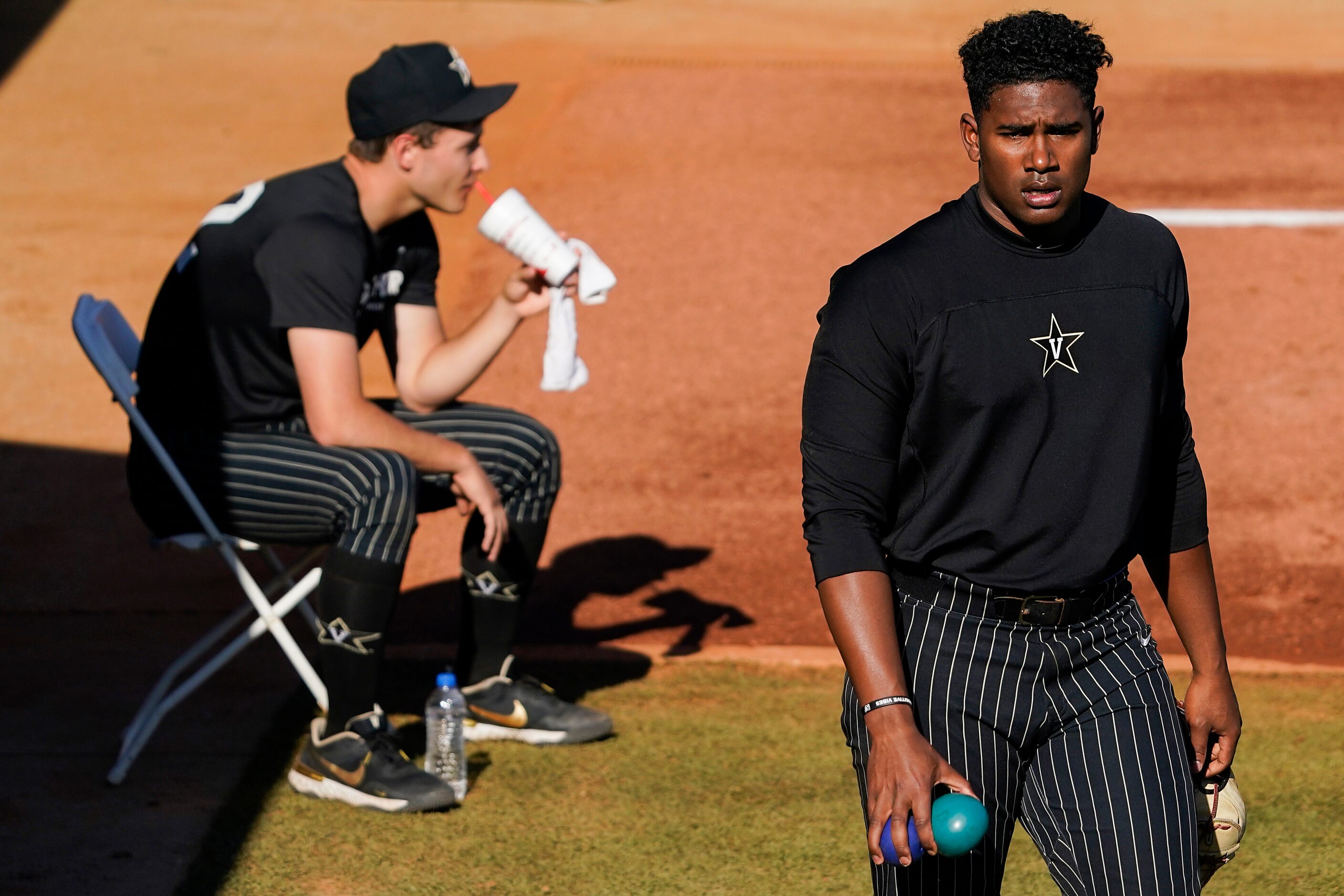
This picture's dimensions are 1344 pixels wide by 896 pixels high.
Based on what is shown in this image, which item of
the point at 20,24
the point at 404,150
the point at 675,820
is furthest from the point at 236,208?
the point at 20,24

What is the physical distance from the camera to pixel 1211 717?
283 cm

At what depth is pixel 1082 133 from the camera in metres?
2.59

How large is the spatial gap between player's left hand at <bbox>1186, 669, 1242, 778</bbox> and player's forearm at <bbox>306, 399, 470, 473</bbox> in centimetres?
230

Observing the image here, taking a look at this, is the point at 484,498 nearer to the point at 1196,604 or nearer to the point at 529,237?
the point at 529,237

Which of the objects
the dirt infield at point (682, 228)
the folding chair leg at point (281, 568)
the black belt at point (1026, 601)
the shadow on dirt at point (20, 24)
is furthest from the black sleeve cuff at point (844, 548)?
the shadow on dirt at point (20, 24)

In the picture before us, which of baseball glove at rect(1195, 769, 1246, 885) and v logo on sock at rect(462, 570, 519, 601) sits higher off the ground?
baseball glove at rect(1195, 769, 1246, 885)

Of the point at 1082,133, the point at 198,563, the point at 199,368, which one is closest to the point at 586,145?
the point at 198,563

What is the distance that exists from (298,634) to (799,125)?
25.5ft

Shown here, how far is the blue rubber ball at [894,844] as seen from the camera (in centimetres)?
241

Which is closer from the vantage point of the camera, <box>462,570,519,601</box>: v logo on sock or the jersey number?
the jersey number

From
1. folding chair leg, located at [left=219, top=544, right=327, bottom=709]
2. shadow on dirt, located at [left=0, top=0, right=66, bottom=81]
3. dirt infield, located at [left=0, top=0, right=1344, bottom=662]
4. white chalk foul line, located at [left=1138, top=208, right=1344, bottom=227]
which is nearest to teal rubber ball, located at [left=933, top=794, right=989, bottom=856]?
folding chair leg, located at [left=219, top=544, right=327, bottom=709]

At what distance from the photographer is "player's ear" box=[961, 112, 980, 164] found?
2688 mm

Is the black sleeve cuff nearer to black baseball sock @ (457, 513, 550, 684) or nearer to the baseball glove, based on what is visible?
the baseball glove

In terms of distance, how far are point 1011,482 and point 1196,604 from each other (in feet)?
1.79
